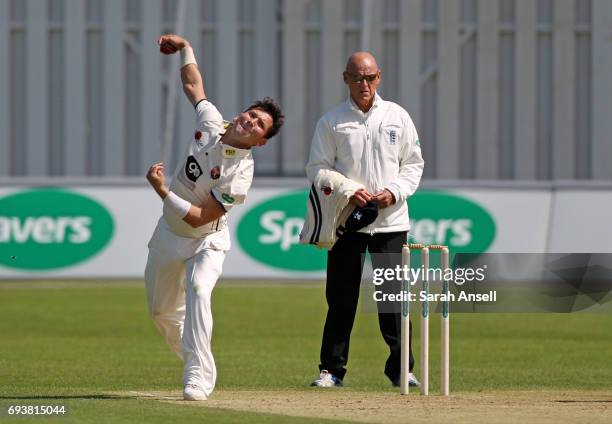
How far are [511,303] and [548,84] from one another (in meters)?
18.8

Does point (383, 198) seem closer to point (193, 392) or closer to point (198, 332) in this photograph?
point (198, 332)

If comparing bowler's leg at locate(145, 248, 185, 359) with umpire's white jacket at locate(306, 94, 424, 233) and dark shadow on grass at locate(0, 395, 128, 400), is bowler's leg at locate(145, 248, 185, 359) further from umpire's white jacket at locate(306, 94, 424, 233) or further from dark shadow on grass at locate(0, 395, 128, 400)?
umpire's white jacket at locate(306, 94, 424, 233)

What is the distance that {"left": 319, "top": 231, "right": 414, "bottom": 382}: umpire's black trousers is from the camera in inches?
371

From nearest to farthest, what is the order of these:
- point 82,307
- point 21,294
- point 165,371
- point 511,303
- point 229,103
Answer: point 511,303, point 165,371, point 82,307, point 21,294, point 229,103

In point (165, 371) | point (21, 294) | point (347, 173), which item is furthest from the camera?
point (21, 294)

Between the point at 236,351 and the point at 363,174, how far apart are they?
366 centimetres

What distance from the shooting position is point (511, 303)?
8523 mm

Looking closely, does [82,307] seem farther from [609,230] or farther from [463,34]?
[463,34]

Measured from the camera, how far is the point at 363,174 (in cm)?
935

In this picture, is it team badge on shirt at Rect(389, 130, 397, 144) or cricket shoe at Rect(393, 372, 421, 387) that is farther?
cricket shoe at Rect(393, 372, 421, 387)

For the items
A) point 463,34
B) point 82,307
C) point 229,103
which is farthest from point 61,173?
point 82,307

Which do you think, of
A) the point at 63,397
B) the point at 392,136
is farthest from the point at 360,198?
the point at 63,397

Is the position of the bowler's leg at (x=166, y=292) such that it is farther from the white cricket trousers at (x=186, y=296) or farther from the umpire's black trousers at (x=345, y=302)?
the umpire's black trousers at (x=345, y=302)

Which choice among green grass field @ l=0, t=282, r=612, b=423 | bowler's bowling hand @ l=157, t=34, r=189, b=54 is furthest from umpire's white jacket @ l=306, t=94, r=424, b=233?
bowler's bowling hand @ l=157, t=34, r=189, b=54
